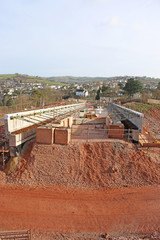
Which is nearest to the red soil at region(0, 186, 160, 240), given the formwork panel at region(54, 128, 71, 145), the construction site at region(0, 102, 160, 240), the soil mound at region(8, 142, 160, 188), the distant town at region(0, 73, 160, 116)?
the construction site at region(0, 102, 160, 240)

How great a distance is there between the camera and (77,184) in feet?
32.3

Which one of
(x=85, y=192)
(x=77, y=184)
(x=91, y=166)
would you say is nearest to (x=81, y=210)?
(x=85, y=192)

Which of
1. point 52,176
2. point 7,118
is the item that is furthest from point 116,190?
point 7,118

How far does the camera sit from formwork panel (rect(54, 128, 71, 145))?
11.5m

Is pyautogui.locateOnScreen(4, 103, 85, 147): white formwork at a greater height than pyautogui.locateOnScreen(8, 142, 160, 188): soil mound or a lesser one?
greater

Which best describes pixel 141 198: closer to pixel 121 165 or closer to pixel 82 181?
pixel 121 165

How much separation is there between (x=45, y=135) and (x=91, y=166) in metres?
3.33

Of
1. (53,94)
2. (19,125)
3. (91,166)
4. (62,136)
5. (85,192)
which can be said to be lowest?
(85,192)

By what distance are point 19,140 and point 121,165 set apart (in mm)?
6237

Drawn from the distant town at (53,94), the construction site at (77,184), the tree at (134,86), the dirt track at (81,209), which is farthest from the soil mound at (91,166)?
the tree at (134,86)

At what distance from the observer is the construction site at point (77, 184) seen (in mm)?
7441

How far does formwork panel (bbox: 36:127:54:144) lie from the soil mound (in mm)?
348

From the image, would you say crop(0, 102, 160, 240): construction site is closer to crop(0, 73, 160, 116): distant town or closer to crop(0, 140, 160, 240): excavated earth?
crop(0, 140, 160, 240): excavated earth

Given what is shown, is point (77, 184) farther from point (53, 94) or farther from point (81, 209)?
point (53, 94)
